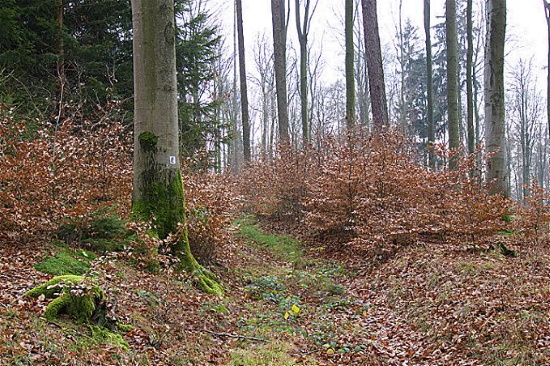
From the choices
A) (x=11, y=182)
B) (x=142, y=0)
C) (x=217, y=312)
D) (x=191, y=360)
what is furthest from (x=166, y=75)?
(x=191, y=360)

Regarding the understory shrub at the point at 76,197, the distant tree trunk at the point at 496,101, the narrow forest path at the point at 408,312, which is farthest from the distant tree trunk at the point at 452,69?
the understory shrub at the point at 76,197

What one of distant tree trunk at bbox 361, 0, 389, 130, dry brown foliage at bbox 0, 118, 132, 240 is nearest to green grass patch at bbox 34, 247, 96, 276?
dry brown foliage at bbox 0, 118, 132, 240

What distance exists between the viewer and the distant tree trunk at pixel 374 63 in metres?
12.4

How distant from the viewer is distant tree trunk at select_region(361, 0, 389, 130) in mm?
12422

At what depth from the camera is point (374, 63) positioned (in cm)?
1266

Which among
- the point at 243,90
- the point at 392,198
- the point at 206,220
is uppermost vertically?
the point at 243,90

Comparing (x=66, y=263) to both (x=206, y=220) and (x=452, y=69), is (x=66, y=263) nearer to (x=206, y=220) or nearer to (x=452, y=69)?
(x=206, y=220)

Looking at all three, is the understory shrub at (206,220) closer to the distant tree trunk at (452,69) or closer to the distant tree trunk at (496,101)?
the distant tree trunk at (496,101)

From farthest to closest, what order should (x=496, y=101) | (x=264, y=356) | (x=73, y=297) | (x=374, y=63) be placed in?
1. (x=374, y=63)
2. (x=496, y=101)
3. (x=264, y=356)
4. (x=73, y=297)

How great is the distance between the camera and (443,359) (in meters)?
4.70

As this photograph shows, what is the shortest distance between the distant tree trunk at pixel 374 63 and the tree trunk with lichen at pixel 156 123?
301 inches

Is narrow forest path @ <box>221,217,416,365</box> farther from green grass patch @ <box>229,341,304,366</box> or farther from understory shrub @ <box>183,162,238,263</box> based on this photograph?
understory shrub @ <box>183,162,238,263</box>

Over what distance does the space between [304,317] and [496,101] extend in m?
6.70

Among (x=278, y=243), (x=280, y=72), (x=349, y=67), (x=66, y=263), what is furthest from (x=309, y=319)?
(x=280, y=72)
